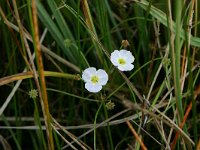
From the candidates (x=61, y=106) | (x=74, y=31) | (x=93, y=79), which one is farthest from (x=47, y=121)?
(x=74, y=31)

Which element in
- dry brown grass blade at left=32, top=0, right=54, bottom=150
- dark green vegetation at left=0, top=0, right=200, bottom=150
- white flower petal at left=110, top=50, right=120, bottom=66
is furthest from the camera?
dark green vegetation at left=0, top=0, right=200, bottom=150

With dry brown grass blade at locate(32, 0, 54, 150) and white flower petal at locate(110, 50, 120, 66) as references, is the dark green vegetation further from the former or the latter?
dry brown grass blade at locate(32, 0, 54, 150)

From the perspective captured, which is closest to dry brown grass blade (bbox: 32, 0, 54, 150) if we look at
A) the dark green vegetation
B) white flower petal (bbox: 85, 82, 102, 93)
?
white flower petal (bbox: 85, 82, 102, 93)

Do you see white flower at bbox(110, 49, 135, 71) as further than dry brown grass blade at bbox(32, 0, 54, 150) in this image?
Yes

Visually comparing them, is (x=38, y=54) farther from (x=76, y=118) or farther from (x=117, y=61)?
(x=76, y=118)

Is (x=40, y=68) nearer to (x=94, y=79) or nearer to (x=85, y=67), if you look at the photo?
(x=94, y=79)

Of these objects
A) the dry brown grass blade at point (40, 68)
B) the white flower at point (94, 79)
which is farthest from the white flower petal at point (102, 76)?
the dry brown grass blade at point (40, 68)

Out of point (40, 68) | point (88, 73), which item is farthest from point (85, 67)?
point (40, 68)
